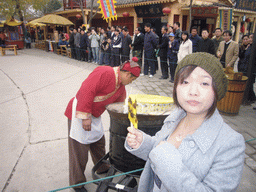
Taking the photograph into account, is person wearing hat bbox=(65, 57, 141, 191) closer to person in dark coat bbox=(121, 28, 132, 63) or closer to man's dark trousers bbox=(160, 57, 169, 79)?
man's dark trousers bbox=(160, 57, 169, 79)

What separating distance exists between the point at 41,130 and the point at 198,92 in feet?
12.0

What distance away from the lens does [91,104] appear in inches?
81.3

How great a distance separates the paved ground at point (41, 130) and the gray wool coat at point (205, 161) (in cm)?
110

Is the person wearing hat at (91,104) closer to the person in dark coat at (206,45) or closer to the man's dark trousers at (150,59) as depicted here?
the person in dark coat at (206,45)

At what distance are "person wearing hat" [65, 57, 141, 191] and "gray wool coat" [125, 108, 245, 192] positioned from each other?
1223 mm

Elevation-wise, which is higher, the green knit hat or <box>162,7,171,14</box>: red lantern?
<box>162,7,171,14</box>: red lantern

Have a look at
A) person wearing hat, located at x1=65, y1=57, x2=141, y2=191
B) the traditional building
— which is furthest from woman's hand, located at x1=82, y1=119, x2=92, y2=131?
the traditional building

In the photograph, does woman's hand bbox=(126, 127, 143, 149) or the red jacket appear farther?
the red jacket

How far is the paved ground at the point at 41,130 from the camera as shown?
8.70 ft

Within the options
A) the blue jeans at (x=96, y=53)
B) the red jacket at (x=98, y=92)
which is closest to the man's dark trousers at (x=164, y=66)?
the blue jeans at (x=96, y=53)

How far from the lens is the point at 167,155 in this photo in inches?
36.9

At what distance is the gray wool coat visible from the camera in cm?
89

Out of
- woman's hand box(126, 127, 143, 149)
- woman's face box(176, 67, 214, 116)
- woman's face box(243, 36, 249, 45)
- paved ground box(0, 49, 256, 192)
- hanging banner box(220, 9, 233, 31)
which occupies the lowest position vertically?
paved ground box(0, 49, 256, 192)

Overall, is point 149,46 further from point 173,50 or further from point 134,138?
point 134,138
